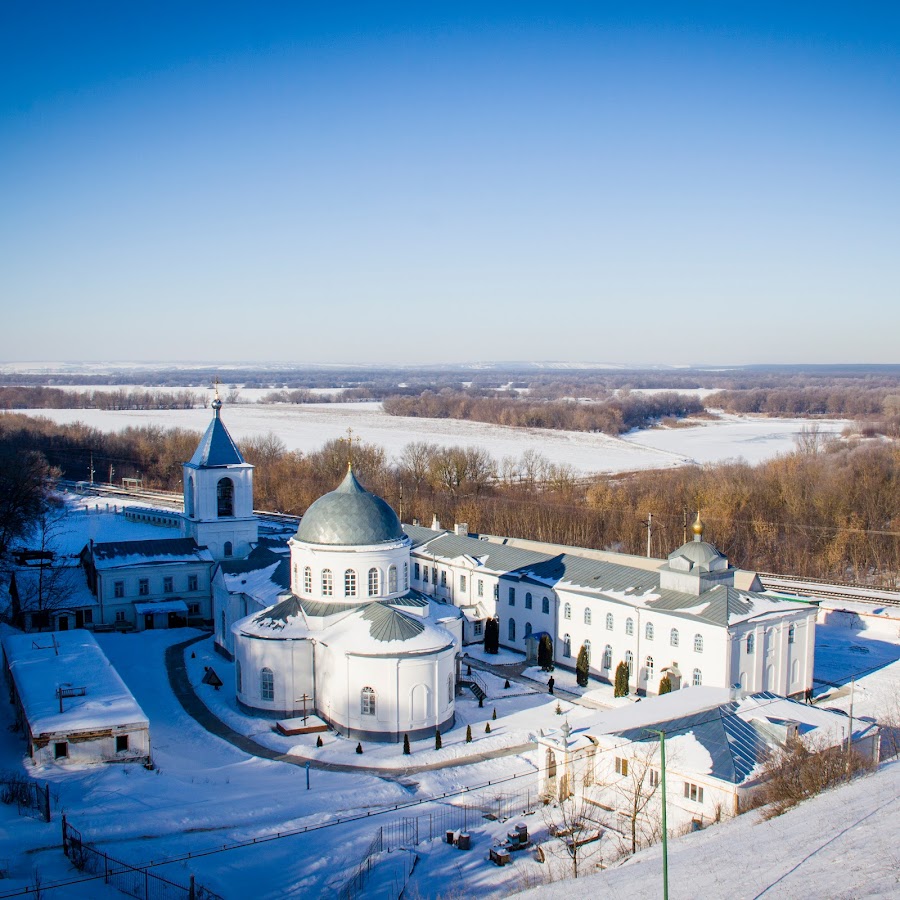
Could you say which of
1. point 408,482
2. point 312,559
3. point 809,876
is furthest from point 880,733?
point 408,482

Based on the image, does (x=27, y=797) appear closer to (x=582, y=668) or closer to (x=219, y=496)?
(x=582, y=668)

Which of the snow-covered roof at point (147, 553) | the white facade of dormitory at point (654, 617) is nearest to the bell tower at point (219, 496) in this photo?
the snow-covered roof at point (147, 553)

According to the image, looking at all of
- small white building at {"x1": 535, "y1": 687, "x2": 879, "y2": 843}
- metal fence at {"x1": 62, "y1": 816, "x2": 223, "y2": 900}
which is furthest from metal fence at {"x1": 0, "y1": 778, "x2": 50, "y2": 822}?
small white building at {"x1": 535, "y1": 687, "x2": 879, "y2": 843}

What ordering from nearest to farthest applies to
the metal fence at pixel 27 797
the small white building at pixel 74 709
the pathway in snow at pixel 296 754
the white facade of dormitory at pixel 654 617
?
the metal fence at pixel 27 797 < the small white building at pixel 74 709 < the pathway in snow at pixel 296 754 < the white facade of dormitory at pixel 654 617

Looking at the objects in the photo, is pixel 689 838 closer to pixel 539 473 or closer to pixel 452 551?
pixel 452 551

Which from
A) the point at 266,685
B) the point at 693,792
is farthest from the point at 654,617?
the point at 266,685

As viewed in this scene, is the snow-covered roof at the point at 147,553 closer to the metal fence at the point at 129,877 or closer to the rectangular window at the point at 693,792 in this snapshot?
the metal fence at the point at 129,877

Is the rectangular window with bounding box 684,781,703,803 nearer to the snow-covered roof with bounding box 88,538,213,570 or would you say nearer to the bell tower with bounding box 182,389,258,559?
the bell tower with bounding box 182,389,258,559
